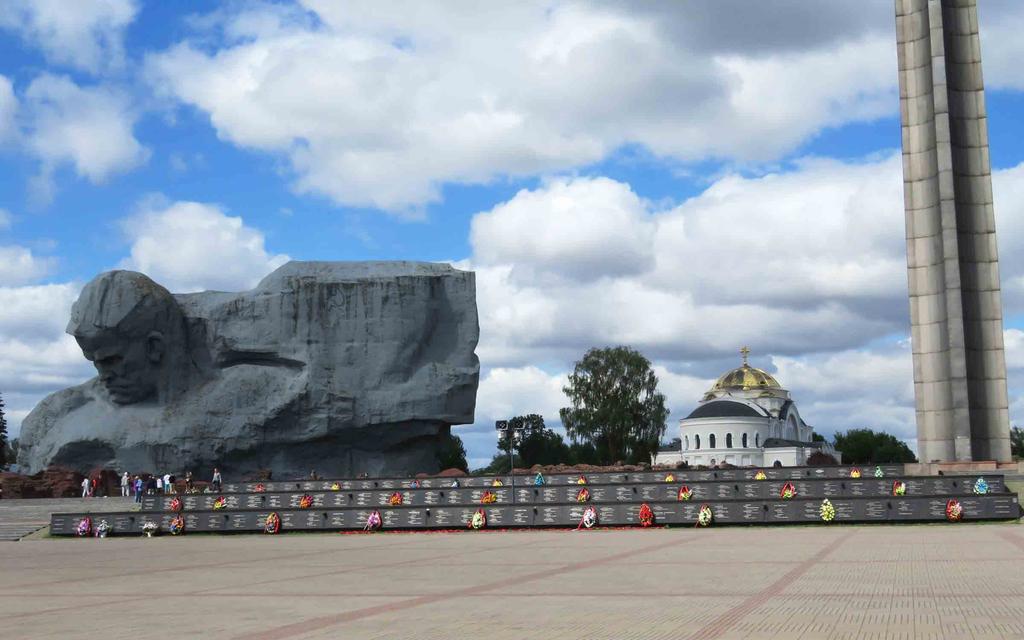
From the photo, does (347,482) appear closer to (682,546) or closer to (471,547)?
(471,547)

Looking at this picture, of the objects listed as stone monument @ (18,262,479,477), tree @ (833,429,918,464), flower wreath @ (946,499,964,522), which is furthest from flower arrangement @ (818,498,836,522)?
tree @ (833,429,918,464)

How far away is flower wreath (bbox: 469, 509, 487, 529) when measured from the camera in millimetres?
24536

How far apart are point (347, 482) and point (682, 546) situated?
20492mm

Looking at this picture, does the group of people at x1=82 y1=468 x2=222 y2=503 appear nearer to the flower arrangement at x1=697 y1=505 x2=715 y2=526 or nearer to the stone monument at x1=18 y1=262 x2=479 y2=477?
the stone monument at x1=18 y1=262 x2=479 y2=477

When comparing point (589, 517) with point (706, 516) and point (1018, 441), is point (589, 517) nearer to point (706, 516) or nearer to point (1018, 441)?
point (706, 516)

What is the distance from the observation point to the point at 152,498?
31078 millimetres

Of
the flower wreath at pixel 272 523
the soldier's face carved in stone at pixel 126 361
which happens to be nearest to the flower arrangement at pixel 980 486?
the flower wreath at pixel 272 523

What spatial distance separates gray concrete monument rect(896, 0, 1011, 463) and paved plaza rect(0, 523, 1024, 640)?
1915cm

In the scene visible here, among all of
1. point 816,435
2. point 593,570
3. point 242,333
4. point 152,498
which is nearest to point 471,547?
point 593,570

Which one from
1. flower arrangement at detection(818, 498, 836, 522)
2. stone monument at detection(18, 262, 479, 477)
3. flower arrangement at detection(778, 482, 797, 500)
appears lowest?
flower arrangement at detection(818, 498, 836, 522)

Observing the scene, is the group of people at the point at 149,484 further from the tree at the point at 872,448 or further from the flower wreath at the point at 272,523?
the tree at the point at 872,448

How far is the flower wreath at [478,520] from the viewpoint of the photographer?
2454cm

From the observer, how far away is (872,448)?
11331 centimetres

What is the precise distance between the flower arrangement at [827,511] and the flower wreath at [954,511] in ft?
7.38
